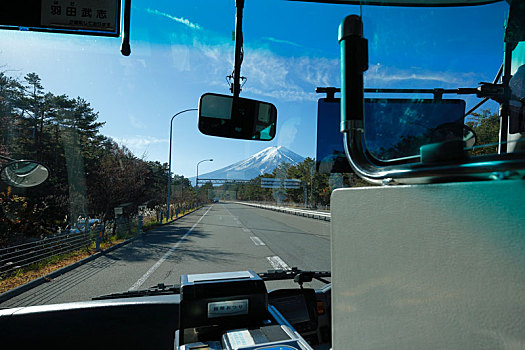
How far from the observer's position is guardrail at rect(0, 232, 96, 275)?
493cm

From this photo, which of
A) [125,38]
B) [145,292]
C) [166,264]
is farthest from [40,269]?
[125,38]

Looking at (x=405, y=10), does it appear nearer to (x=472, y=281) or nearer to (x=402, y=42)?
(x=402, y=42)

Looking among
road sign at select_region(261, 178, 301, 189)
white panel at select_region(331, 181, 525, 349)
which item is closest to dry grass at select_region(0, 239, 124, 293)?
white panel at select_region(331, 181, 525, 349)

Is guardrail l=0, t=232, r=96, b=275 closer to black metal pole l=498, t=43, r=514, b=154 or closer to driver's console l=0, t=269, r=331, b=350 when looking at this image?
driver's console l=0, t=269, r=331, b=350

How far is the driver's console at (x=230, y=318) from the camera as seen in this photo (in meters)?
1.28

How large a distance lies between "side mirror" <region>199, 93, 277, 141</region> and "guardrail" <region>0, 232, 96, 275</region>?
4.41 meters

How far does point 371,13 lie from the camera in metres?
0.91

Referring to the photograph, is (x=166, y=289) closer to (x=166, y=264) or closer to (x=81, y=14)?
(x=81, y=14)

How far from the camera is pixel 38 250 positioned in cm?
588

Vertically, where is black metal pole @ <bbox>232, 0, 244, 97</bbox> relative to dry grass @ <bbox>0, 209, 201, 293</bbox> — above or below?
above

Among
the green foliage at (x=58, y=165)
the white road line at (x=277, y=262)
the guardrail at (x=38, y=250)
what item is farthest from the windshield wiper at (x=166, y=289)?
the green foliage at (x=58, y=165)

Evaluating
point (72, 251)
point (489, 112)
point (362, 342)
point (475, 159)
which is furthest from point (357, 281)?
point (72, 251)

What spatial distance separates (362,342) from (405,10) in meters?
0.97

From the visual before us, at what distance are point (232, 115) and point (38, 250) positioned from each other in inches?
235
